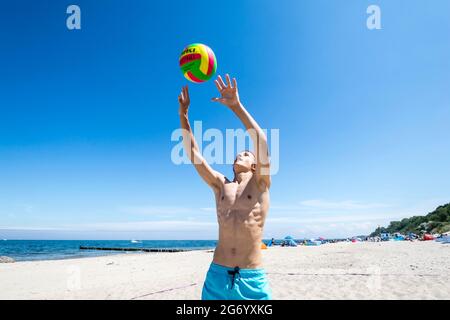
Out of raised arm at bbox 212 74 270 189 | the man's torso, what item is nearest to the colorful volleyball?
raised arm at bbox 212 74 270 189

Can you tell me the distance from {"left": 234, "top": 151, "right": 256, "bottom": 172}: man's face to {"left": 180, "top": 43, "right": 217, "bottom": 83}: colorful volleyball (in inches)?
45.5

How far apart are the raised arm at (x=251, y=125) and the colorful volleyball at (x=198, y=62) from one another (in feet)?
2.71

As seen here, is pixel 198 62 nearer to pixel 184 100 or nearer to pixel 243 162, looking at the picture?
pixel 184 100

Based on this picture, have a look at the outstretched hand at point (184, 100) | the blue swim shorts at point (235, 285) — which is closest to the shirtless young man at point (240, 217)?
the blue swim shorts at point (235, 285)

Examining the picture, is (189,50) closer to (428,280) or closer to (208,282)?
(208,282)

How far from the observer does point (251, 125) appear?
3.05m

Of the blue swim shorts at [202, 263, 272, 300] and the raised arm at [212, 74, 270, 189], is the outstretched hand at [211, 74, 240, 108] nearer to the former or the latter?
the raised arm at [212, 74, 270, 189]

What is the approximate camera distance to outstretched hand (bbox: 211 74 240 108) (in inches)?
123

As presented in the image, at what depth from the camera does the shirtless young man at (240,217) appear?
9.83ft

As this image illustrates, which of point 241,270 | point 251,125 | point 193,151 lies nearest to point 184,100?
point 193,151

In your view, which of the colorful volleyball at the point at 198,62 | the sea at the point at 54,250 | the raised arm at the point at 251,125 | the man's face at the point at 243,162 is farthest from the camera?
the sea at the point at 54,250

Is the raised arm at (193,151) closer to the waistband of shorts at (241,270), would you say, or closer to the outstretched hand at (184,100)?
the outstretched hand at (184,100)
